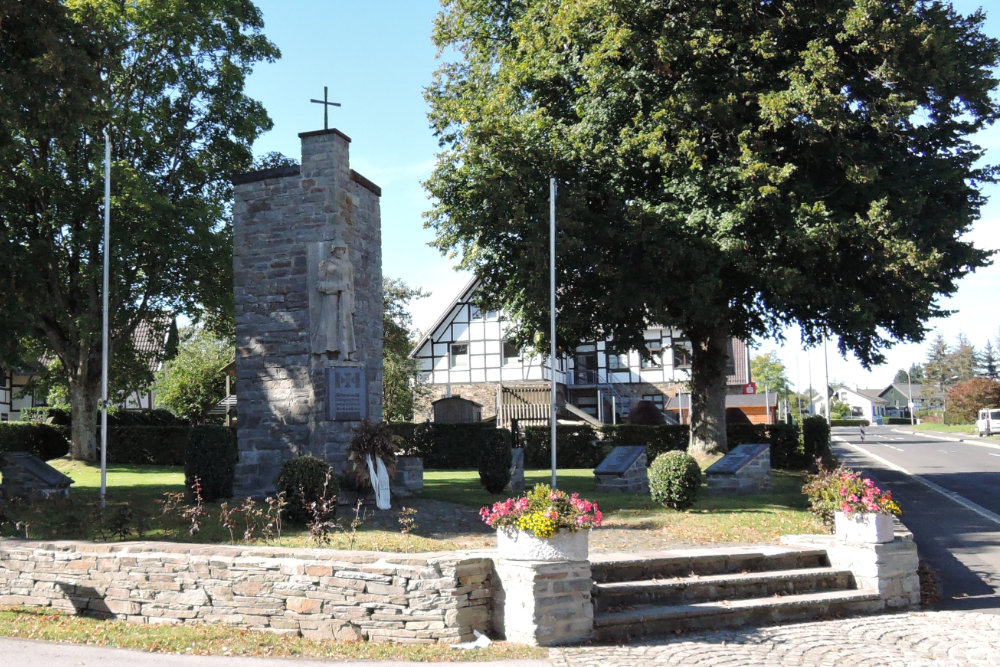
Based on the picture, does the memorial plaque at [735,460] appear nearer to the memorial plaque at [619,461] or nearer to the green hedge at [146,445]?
the memorial plaque at [619,461]

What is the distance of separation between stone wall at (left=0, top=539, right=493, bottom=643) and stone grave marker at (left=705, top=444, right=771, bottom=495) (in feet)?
33.5

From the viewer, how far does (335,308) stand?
14.6 meters

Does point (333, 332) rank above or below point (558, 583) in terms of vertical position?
above

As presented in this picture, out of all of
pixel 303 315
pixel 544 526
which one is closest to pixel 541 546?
pixel 544 526

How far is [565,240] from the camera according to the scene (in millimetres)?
19281

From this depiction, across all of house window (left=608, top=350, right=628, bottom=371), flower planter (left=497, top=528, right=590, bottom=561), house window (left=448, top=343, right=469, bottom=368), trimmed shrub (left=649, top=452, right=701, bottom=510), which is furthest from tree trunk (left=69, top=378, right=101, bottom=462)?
house window (left=608, top=350, right=628, bottom=371)

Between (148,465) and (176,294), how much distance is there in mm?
5631

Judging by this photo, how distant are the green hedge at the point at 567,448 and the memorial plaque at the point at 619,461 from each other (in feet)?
26.0

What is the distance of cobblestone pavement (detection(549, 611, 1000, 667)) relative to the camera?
734 centimetres

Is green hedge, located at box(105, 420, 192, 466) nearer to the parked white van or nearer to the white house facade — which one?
the white house facade

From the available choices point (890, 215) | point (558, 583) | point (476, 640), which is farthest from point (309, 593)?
point (890, 215)

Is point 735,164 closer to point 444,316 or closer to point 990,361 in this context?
point 444,316

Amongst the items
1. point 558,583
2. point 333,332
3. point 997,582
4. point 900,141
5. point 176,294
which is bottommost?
point 997,582

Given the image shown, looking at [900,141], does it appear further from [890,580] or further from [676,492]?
[890,580]
